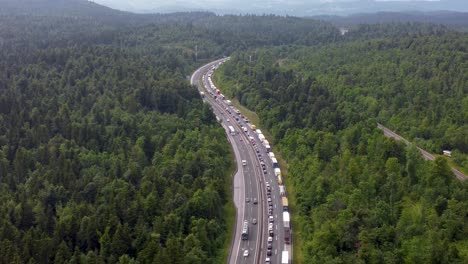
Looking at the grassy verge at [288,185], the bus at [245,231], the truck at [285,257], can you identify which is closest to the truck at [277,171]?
the grassy verge at [288,185]

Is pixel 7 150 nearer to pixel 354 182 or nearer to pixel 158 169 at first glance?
pixel 158 169

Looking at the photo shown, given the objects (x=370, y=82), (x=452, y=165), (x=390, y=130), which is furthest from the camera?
(x=370, y=82)

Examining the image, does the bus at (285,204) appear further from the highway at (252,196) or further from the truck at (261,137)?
the truck at (261,137)

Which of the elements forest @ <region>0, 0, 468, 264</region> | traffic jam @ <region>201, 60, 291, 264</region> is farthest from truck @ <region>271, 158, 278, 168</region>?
forest @ <region>0, 0, 468, 264</region>

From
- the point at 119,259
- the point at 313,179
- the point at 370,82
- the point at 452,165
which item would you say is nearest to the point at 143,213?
the point at 119,259

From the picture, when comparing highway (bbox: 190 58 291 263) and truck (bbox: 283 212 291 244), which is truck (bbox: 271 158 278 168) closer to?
highway (bbox: 190 58 291 263)

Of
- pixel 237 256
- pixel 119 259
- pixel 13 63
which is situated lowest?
pixel 237 256

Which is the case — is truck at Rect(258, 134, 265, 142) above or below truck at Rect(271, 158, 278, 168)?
above
